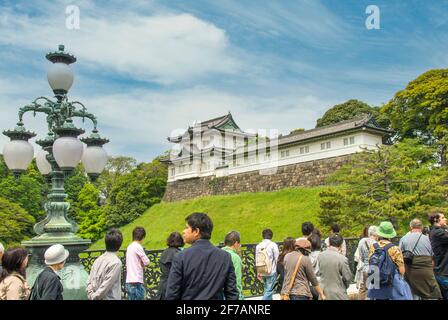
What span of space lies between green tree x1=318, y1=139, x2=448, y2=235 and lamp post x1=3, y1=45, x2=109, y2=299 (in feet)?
49.1

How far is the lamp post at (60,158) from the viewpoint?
20.8ft

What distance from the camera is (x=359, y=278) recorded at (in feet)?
25.0

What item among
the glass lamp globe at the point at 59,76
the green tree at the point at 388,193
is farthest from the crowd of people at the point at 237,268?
the green tree at the point at 388,193

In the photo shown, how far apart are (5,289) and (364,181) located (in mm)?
19874

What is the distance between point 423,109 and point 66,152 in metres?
32.0

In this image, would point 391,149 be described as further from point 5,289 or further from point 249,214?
point 5,289

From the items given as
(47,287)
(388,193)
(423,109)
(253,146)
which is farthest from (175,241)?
(253,146)

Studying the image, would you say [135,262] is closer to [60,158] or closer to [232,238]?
[232,238]

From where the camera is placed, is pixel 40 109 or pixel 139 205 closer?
pixel 40 109

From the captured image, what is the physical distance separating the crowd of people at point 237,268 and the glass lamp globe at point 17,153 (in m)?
2.38

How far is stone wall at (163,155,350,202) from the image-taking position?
32469 mm

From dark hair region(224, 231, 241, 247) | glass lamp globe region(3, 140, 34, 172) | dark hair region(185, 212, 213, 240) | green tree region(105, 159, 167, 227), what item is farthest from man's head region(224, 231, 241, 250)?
green tree region(105, 159, 167, 227)

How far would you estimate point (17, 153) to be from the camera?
693 centimetres
